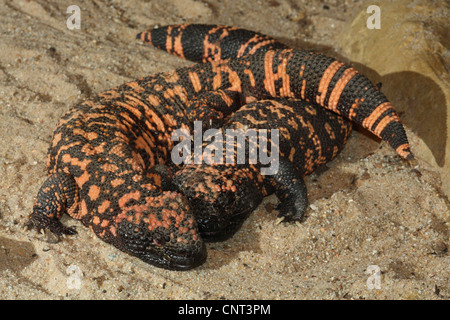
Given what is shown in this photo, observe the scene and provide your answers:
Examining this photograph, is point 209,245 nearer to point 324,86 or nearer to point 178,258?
point 178,258

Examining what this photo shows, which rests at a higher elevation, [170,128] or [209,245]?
[170,128]

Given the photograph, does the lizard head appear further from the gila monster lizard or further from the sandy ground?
the sandy ground

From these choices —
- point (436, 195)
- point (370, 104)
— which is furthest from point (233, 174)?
point (436, 195)

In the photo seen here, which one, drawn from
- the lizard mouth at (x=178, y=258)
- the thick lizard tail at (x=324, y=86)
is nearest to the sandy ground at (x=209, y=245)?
the lizard mouth at (x=178, y=258)

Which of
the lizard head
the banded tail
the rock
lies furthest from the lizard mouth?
the rock

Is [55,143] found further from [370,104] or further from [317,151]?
[370,104]

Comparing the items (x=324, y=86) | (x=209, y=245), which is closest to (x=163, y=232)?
(x=209, y=245)

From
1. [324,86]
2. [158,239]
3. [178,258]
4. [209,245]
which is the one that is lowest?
[209,245]
